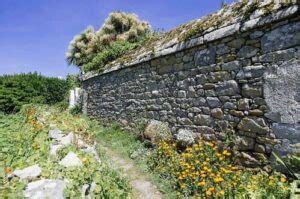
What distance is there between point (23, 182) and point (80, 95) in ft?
34.8

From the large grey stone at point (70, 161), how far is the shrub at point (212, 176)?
174 cm

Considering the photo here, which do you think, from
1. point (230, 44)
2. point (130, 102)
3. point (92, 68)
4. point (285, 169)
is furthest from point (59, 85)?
point (285, 169)

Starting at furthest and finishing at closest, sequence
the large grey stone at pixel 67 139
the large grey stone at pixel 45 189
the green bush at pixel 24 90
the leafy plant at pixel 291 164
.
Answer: the green bush at pixel 24 90 → the large grey stone at pixel 67 139 → the leafy plant at pixel 291 164 → the large grey stone at pixel 45 189

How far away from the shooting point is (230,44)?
5238mm

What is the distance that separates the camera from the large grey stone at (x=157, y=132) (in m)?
7.14

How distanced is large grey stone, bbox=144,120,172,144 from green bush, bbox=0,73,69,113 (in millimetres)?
6848

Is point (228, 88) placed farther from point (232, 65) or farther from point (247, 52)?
point (247, 52)

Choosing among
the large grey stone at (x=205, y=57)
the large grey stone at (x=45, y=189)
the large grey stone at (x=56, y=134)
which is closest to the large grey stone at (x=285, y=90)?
the large grey stone at (x=205, y=57)

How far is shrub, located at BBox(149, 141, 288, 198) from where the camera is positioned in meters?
4.15

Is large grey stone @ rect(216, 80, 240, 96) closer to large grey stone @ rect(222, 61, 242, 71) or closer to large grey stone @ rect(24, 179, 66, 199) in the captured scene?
large grey stone @ rect(222, 61, 242, 71)

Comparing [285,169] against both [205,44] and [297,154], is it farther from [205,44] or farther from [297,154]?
[205,44]

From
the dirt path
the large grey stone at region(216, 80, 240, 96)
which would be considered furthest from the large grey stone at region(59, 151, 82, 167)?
the large grey stone at region(216, 80, 240, 96)

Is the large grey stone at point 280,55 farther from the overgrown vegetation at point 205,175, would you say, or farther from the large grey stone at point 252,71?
the overgrown vegetation at point 205,175

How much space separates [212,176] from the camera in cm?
487
